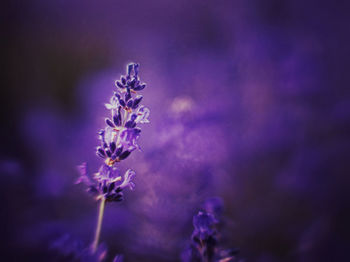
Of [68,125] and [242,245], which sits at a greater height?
[68,125]

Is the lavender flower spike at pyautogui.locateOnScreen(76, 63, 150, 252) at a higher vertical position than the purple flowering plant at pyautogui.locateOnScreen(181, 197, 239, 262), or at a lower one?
higher

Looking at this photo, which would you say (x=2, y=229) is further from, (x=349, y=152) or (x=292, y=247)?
(x=349, y=152)

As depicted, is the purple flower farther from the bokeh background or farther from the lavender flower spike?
the bokeh background

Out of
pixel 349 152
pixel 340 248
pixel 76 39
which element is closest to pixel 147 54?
pixel 76 39

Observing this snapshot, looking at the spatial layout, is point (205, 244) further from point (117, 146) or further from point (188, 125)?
point (188, 125)

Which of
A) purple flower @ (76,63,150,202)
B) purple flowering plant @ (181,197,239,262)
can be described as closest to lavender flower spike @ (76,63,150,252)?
purple flower @ (76,63,150,202)

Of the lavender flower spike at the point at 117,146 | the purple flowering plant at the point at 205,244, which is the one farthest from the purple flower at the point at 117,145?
the purple flowering plant at the point at 205,244
